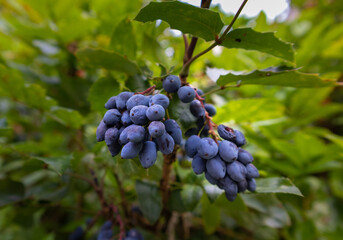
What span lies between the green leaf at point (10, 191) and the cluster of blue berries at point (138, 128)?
680 mm

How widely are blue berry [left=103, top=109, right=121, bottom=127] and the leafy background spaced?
0.37 feet

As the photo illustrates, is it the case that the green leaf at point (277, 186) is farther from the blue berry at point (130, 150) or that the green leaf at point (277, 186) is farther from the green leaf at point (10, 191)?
the green leaf at point (10, 191)

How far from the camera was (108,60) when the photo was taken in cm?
65

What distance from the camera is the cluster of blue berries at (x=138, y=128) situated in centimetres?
43

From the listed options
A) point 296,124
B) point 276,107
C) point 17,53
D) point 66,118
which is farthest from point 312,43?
point 17,53

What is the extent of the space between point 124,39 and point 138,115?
387 millimetres

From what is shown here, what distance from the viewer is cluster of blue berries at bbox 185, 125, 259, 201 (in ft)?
1.60

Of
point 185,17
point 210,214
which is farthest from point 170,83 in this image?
point 210,214

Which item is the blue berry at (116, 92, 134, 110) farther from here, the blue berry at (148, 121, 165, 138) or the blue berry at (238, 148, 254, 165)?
the blue berry at (238, 148, 254, 165)

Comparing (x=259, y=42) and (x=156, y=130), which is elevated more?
(x=259, y=42)

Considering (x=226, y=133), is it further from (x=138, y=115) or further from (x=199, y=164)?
(x=138, y=115)

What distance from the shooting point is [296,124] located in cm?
129

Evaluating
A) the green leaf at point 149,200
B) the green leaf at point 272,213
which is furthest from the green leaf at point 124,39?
the green leaf at point 272,213

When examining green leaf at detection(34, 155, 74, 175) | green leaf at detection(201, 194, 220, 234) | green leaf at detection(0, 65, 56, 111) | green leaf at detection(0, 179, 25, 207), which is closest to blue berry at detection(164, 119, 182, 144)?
green leaf at detection(34, 155, 74, 175)
